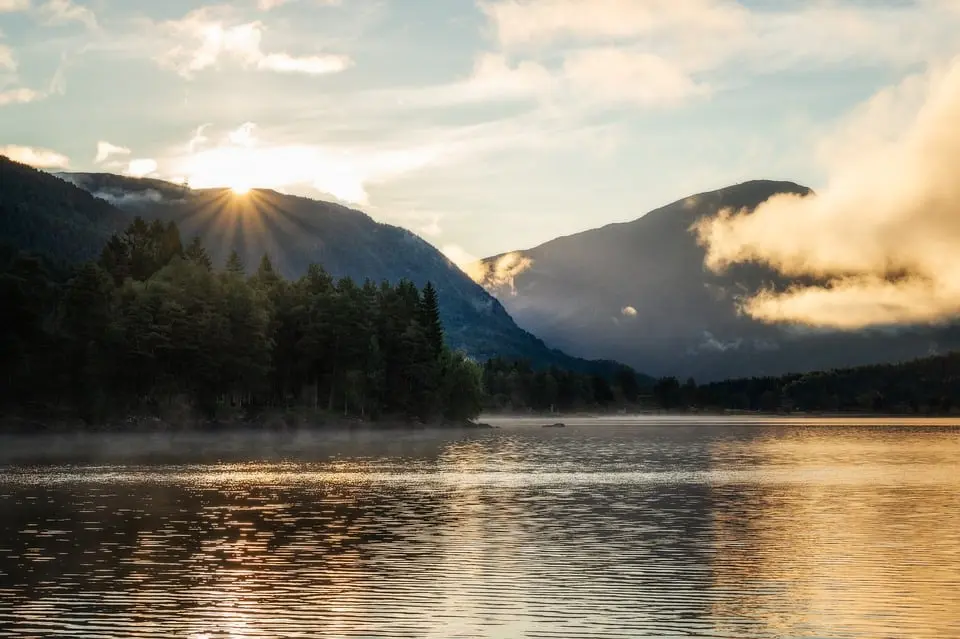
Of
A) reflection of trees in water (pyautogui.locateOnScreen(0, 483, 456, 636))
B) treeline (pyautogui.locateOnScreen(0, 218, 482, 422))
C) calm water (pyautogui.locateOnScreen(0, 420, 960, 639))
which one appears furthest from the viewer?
treeline (pyautogui.locateOnScreen(0, 218, 482, 422))

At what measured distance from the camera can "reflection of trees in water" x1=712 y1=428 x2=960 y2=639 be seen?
103 feet

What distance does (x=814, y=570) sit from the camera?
131ft

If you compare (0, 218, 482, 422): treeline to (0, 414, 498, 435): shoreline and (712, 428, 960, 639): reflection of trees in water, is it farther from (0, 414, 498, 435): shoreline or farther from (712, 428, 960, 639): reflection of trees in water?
(712, 428, 960, 639): reflection of trees in water

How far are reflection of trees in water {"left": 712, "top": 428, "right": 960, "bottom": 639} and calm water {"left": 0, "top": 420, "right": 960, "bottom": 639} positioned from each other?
0.47 ft

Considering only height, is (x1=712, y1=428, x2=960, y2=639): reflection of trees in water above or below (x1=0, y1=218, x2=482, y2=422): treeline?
below

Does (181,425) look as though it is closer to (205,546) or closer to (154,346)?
(154,346)

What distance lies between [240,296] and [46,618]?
151 metres

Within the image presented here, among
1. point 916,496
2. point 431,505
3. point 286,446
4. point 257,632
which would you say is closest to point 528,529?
point 431,505

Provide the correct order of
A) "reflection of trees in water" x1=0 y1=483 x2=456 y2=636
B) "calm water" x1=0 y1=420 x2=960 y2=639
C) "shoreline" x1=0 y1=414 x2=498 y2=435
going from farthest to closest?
"shoreline" x1=0 y1=414 x2=498 y2=435 → "reflection of trees in water" x1=0 y1=483 x2=456 y2=636 → "calm water" x1=0 y1=420 x2=960 y2=639

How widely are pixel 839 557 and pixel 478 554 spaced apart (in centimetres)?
1349

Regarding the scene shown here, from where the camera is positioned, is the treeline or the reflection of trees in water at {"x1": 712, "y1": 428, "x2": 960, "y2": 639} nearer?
the reflection of trees in water at {"x1": 712, "y1": 428, "x2": 960, "y2": 639}

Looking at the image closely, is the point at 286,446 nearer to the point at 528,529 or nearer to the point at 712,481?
the point at 712,481

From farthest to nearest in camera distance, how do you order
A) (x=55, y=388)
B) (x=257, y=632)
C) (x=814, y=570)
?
(x=55, y=388)
(x=814, y=570)
(x=257, y=632)

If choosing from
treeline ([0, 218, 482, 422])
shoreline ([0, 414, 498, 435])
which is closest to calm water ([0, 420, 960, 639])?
shoreline ([0, 414, 498, 435])
